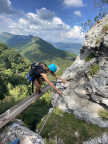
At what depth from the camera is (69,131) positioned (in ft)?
36.2

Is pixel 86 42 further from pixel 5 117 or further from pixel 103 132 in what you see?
pixel 5 117

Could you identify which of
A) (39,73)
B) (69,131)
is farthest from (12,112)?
(69,131)

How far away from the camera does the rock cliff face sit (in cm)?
1251

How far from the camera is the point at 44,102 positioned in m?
46.2

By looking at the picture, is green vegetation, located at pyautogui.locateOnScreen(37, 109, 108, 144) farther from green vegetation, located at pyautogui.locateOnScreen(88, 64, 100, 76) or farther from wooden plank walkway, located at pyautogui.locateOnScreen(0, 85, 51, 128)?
green vegetation, located at pyautogui.locateOnScreen(88, 64, 100, 76)

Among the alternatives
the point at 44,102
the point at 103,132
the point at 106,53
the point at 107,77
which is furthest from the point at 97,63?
the point at 44,102

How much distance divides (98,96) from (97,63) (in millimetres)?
4090

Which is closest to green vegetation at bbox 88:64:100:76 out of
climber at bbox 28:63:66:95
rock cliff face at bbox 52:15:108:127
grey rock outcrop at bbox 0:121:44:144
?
rock cliff face at bbox 52:15:108:127

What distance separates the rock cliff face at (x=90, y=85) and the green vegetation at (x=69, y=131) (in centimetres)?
104

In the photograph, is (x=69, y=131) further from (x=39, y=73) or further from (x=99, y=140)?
(x=39, y=73)

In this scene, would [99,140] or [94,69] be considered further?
[94,69]

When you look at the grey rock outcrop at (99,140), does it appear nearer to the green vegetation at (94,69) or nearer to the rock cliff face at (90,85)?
the rock cliff face at (90,85)

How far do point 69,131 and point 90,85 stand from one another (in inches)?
227

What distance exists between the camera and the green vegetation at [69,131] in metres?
10.1
